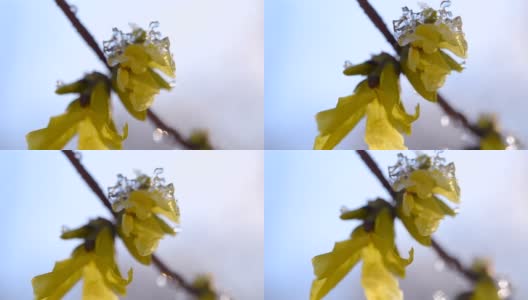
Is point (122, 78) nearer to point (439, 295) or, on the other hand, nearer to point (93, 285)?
point (93, 285)

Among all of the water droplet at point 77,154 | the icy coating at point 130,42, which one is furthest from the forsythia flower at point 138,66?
the water droplet at point 77,154

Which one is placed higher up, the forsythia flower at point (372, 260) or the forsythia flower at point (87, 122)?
the forsythia flower at point (87, 122)

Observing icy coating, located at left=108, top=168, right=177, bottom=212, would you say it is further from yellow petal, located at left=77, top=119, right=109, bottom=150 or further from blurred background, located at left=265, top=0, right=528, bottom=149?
blurred background, located at left=265, top=0, right=528, bottom=149

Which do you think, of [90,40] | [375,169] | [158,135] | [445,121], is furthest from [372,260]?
[90,40]

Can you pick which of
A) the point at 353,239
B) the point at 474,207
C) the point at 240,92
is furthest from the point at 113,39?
the point at 474,207

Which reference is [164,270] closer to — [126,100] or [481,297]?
[126,100]

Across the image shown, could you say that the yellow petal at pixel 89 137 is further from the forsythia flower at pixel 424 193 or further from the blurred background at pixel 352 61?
the forsythia flower at pixel 424 193

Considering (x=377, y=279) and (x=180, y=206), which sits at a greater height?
(x=180, y=206)
